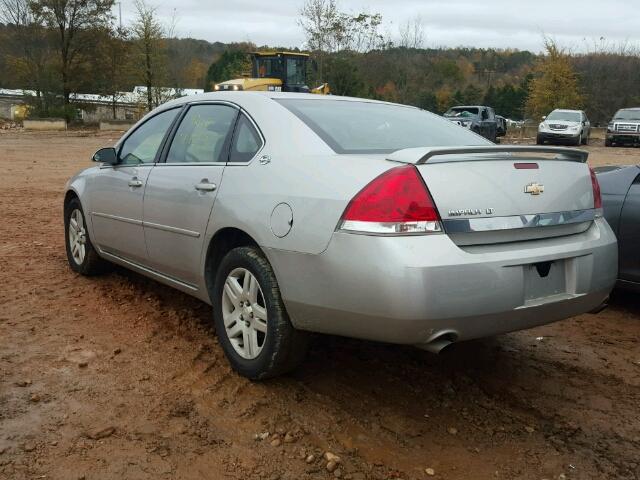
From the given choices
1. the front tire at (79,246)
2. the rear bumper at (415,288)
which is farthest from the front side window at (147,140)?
the rear bumper at (415,288)

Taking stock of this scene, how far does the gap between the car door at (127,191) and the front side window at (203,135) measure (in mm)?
211

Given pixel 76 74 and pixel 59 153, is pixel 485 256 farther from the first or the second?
pixel 76 74

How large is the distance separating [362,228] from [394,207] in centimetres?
16

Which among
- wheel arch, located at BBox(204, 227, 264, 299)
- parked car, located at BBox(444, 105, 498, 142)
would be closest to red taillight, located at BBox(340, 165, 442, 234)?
wheel arch, located at BBox(204, 227, 264, 299)

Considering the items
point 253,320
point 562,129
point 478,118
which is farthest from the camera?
point 562,129

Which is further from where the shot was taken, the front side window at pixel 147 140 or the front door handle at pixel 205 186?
the front side window at pixel 147 140

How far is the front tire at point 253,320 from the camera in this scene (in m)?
3.08

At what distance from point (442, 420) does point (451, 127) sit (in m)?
1.86

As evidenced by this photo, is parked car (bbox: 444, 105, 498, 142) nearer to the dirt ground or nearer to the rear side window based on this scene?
the dirt ground

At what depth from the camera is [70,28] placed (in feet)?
143

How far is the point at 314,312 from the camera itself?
9.44ft

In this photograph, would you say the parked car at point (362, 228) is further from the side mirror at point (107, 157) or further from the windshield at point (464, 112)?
the windshield at point (464, 112)

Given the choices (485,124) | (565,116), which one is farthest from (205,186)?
(565,116)

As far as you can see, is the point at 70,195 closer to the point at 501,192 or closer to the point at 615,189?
the point at 501,192
